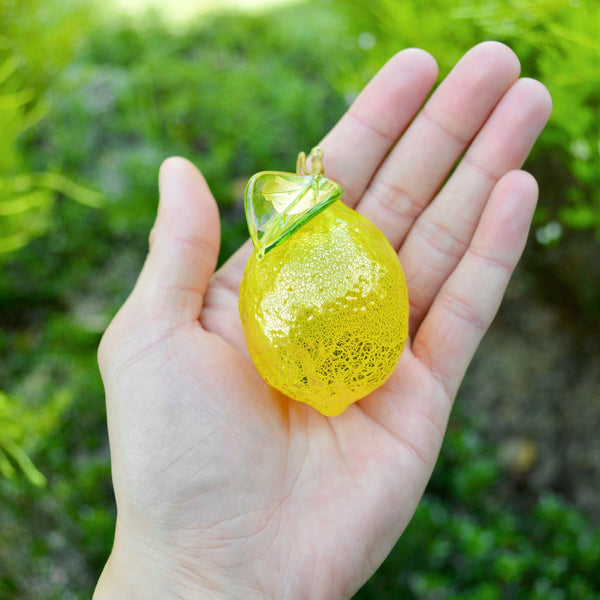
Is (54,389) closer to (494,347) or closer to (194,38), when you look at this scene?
(494,347)

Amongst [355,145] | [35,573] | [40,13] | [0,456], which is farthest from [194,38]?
[35,573]

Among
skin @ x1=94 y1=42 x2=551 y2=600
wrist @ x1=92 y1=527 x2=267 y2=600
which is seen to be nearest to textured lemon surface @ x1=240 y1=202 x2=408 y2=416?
skin @ x1=94 y1=42 x2=551 y2=600

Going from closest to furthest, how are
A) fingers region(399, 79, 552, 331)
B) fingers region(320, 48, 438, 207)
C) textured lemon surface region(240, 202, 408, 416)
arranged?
textured lemon surface region(240, 202, 408, 416), fingers region(399, 79, 552, 331), fingers region(320, 48, 438, 207)

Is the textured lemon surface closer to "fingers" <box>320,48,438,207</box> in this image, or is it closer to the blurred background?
"fingers" <box>320,48,438,207</box>

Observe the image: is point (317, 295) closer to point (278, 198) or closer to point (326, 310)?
point (326, 310)

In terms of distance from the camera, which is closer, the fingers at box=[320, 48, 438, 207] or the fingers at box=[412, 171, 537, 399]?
the fingers at box=[412, 171, 537, 399]

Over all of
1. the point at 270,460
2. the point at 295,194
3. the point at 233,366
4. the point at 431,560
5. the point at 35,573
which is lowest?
the point at 431,560

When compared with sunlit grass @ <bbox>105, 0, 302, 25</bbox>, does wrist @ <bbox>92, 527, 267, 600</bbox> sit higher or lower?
lower
